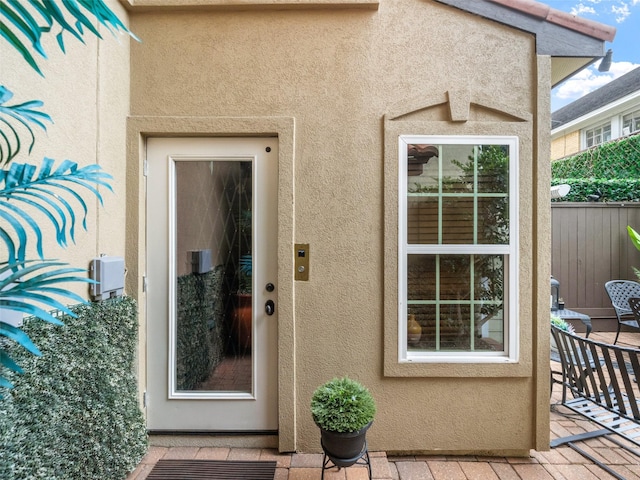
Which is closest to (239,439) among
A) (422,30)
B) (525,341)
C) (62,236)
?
(62,236)

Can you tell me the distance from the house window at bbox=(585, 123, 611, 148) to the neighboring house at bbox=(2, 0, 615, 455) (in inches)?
395

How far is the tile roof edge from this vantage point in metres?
2.47

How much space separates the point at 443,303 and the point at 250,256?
154 centimetres

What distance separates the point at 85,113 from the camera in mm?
2117

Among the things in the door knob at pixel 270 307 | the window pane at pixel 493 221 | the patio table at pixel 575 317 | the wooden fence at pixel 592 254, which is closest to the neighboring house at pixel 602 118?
the wooden fence at pixel 592 254

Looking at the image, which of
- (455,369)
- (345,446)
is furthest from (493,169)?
(345,446)

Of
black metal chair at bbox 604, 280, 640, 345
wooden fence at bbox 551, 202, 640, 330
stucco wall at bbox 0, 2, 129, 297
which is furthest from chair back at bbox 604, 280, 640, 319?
stucco wall at bbox 0, 2, 129, 297

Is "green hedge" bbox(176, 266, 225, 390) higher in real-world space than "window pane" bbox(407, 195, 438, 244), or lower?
lower

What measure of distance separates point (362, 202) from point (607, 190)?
21.0 feet

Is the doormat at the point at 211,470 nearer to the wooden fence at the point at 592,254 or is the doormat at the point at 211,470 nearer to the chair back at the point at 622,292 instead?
the chair back at the point at 622,292

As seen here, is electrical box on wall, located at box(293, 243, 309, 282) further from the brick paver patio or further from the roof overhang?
the roof overhang

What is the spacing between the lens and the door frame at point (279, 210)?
250cm

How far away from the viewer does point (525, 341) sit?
252 cm

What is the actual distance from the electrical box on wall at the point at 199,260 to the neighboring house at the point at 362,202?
137 mm
